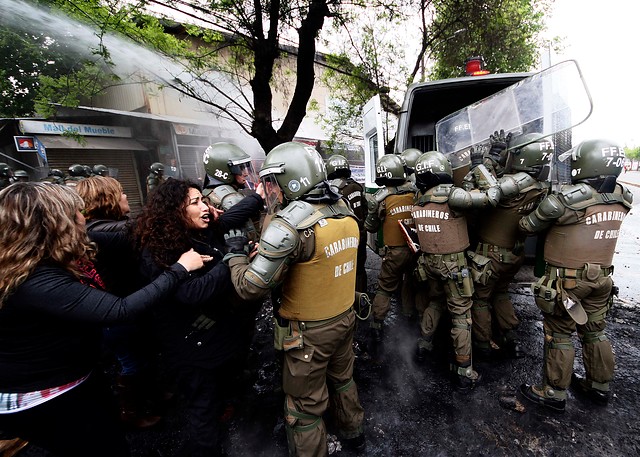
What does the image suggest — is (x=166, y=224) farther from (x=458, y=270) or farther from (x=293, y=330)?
(x=458, y=270)

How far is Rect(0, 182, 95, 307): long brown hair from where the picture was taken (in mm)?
1316

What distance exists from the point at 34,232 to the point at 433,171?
3.13m

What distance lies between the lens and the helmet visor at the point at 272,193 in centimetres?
221

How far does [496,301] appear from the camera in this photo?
11.9 ft

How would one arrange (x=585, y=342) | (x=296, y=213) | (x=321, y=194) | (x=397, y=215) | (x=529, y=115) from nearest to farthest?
(x=296, y=213) → (x=321, y=194) → (x=585, y=342) → (x=529, y=115) → (x=397, y=215)

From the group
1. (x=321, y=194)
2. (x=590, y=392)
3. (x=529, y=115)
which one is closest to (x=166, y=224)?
(x=321, y=194)

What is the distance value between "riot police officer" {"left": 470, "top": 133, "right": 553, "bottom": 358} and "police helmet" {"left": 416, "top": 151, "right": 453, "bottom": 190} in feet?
1.81

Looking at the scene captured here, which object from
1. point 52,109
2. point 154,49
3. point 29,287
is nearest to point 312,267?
point 29,287

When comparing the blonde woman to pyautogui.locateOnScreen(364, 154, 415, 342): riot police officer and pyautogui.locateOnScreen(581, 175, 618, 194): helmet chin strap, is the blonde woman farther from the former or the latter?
pyautogui.locateOnScreen(581, 175, 618, 194): helmet chin strap

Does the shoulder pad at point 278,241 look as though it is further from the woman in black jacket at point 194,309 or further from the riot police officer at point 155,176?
the riot police officer at point 155,176

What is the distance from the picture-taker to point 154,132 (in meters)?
11.5

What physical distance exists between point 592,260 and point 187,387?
130 inches

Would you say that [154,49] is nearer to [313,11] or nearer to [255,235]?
[313,11]

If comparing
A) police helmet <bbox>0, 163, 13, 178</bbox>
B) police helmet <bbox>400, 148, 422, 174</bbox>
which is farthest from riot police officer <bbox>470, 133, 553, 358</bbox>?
police helmet <bbox>0, 163, 13, 178</bbox>
